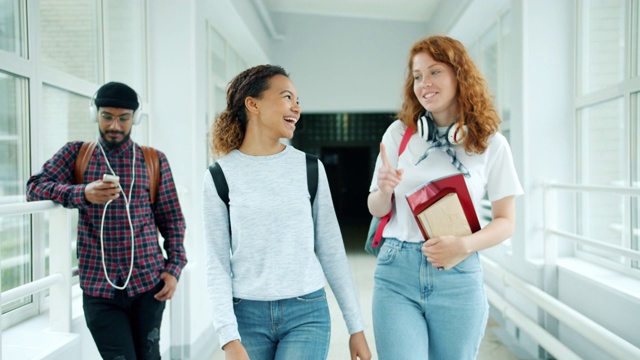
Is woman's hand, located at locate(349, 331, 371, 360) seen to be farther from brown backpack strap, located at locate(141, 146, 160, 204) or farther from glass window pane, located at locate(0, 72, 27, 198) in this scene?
glass window pane, located at locate(0, 72, 27, 198)

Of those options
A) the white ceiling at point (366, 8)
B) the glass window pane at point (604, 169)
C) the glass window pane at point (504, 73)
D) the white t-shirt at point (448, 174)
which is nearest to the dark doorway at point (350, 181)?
the white ceiling at point (366, 8)

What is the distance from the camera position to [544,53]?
10.5 feet

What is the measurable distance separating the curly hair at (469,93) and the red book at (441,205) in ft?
0.43

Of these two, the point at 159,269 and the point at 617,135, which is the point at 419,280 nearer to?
the point at 159,269

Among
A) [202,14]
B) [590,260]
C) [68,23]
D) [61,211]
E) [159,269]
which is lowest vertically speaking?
[590,260]

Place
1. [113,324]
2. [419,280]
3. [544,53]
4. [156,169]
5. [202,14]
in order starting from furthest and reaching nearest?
1. [202,14]
2. [544,53]
3. [156,169]
4. [113,324]
5. [419,280]

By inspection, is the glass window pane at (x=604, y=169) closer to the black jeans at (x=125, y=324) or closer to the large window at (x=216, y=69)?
the black jeans at (x=125, y=324)

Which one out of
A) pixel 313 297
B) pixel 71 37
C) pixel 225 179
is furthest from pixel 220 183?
pixel 71 37

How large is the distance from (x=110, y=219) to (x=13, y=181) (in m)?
0.60

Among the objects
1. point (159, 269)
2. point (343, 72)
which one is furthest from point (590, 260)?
point (343, 72)

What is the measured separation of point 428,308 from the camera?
1.42 meters

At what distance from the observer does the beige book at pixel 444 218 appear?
136 centimetres

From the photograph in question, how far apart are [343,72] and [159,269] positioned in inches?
230

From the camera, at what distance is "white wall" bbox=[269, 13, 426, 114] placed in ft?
23.7
